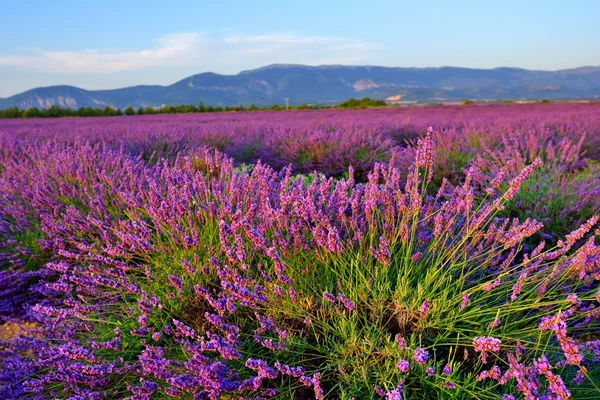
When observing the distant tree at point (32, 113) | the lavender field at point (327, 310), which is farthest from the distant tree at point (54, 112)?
the lavender field at point (327, 310)

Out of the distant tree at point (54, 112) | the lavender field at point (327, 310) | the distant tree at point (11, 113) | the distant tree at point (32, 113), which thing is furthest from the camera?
the distant tree at point (54, 112)

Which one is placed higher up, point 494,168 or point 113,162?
point 113,162

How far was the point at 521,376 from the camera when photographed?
1118mm

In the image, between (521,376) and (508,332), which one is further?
(508,332)

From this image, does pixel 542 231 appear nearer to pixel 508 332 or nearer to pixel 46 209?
pixel 508 332

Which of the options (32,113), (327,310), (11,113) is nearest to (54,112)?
(32,113)

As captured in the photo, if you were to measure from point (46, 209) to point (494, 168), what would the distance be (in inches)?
146

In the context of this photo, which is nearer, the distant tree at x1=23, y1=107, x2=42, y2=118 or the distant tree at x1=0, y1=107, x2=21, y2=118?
the distant tree at x1=0, y1=107, x2=21, y2=118

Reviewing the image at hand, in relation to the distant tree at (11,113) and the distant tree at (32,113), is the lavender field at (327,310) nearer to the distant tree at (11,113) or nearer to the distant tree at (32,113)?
the distant tree at (32,113)

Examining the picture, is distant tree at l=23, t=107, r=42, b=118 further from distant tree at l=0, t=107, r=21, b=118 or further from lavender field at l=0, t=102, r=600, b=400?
lavender field at l=0, t=102, r=600, b=400

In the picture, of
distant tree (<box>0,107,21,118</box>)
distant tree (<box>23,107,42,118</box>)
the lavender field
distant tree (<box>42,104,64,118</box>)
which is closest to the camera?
the lavender field

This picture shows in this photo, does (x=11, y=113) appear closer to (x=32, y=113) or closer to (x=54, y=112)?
(x=32, y=113)

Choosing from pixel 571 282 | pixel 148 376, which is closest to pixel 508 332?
pixel 571 282

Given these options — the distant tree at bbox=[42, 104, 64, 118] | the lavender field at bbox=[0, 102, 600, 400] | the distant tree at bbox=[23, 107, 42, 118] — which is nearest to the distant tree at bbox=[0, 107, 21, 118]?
the distant tree at bbox=[23, 107, 42, 118]
